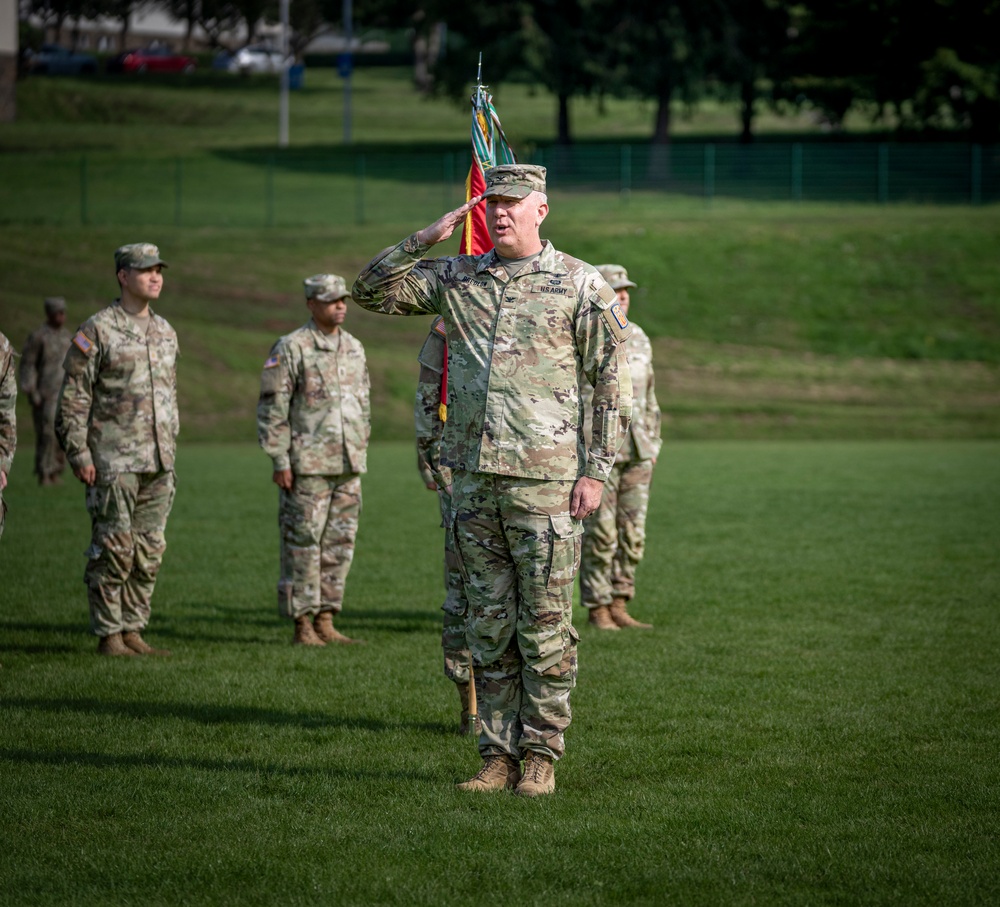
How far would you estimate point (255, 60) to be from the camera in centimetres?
8681

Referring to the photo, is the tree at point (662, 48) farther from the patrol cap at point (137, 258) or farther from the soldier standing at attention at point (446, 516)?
the soldier standing at attention at point (446, 516)

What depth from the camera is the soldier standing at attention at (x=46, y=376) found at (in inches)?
774

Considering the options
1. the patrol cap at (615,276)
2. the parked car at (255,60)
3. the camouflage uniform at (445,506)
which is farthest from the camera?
the parked car at (255,60)

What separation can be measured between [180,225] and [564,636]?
38.6 metres

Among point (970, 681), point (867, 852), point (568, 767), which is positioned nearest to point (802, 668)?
point (970, 681)

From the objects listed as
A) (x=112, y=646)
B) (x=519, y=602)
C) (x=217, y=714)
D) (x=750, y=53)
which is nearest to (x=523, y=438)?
(x=519, y=602)

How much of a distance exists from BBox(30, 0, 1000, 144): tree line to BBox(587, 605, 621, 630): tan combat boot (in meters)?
40.0

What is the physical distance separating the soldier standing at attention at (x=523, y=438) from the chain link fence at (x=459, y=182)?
124 ft

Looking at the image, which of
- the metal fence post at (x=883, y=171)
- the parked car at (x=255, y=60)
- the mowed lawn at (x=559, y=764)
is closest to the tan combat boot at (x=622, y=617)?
the mowed lawn at (x=559, y=764)

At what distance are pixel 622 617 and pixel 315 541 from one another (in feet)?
8.24

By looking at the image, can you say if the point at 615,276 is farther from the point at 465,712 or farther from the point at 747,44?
the point at 747,44

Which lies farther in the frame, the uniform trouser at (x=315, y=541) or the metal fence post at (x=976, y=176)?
the metal fence post at (x=976, y=176)

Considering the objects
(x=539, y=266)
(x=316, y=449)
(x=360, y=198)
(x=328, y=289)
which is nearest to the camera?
(x=539, y=266)

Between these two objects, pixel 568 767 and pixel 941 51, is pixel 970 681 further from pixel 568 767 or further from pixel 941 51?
pixel 941 51
